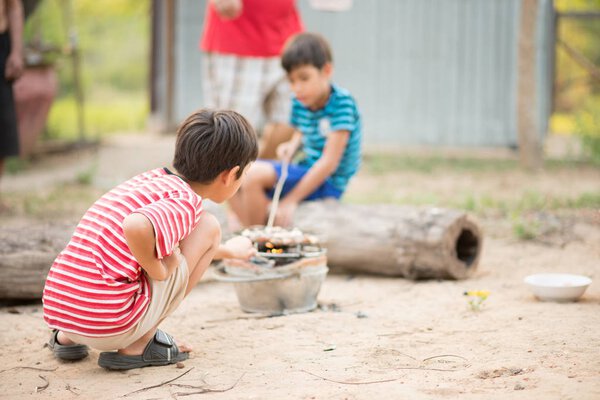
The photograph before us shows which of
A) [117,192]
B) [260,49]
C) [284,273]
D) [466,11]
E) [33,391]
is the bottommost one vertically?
[33,391]

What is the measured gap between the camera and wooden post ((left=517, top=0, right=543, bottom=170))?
26.0ft

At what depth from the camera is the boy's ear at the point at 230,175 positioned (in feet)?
9.52

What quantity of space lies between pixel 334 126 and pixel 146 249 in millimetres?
2173

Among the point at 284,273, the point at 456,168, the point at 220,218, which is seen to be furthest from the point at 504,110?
the point at 284,273

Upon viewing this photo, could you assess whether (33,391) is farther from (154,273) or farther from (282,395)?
(282,395)

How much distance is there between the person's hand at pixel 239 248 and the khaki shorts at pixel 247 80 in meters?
3.05

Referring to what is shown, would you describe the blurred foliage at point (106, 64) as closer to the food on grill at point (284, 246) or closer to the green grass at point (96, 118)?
the green grass at point (96, 118)

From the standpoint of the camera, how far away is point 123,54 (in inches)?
798

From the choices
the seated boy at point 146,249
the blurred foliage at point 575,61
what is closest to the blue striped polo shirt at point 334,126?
the seated boy at point 146,249

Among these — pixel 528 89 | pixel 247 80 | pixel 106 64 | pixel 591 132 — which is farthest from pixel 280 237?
pixel 106 64

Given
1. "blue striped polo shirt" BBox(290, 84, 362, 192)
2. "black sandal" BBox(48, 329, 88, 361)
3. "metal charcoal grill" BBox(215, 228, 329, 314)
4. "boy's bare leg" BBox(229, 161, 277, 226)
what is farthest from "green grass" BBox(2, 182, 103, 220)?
"black sandal" BBox(48, 329, 88, 361)

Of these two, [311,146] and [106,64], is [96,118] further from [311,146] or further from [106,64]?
[311,146]

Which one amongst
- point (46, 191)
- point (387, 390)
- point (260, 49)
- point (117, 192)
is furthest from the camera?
point (46, 191)

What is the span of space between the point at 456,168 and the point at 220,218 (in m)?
4.61
